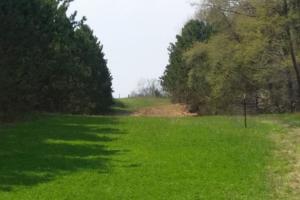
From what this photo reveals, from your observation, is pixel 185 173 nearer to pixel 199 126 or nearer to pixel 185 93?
pixel 199 126

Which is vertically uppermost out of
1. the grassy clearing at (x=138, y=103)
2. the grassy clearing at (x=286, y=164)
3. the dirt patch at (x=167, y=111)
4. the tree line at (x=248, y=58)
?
the tree line at (x=248, y=58)

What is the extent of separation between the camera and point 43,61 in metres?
31.6

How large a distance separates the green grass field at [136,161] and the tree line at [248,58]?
789 centimetres

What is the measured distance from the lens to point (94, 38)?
191 ft

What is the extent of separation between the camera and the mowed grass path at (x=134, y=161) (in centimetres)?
1360

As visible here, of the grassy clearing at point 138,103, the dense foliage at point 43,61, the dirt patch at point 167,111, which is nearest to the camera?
the dense foliage at point 43,61

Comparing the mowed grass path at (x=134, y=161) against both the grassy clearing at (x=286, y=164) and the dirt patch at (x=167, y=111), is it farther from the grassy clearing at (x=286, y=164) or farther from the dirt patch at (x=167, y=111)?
the dirt patch at (x=167, y=111)

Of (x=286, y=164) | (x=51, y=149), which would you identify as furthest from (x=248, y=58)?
(x=286, y=164)

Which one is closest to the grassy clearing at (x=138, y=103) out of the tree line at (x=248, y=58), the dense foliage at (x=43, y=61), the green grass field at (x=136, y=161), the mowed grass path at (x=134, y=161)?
the dense foliage at (x=43, y=61)

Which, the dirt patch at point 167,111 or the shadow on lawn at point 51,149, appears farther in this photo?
the dirt patch at point 167,111

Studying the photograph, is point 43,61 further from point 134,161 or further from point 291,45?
point 134,161

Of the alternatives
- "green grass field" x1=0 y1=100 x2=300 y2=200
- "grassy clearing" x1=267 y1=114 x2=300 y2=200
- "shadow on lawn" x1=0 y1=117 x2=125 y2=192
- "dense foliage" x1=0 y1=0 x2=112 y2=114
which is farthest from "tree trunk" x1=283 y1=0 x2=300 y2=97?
"dense foliage" x1=0 y1=0 x2=112 y2=114

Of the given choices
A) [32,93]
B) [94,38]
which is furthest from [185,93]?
[32,93]

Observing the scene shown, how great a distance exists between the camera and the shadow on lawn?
50.9ft
